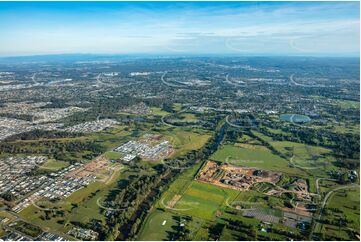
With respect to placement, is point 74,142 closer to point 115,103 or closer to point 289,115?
point 115,103

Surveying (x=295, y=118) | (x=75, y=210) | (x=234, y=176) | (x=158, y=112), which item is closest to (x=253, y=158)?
(x=234, y=176)

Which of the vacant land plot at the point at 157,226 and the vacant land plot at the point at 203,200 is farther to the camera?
the vacant land plot at the point at 203,200

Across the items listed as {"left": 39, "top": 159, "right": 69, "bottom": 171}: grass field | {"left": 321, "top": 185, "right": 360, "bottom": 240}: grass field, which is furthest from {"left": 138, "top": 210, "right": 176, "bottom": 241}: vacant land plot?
{"left": 39, "top": 159, "right": 69, "bottom": 171}: grass field

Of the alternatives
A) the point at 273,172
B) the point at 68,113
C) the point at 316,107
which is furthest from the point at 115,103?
the point at 273,172

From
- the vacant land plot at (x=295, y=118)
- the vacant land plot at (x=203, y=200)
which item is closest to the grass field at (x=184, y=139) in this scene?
the vacant land plot at (x=203, y=200)

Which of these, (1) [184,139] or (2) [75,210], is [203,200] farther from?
(1) [184,139]

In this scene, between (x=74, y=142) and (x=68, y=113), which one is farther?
(x=68, y=113)

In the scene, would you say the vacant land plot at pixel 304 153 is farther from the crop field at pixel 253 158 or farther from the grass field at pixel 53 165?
the grass field at pixel 53 165

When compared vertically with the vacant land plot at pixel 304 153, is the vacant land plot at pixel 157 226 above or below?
below

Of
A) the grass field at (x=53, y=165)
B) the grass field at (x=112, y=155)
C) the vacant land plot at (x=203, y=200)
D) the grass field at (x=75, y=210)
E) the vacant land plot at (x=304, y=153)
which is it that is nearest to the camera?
the grass field at (x=75, y=210)
